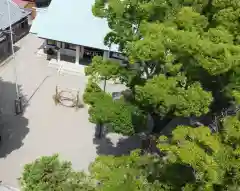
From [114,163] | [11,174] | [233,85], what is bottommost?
[11,174]

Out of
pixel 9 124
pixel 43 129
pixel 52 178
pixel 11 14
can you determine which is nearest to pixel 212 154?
pixel 52 178

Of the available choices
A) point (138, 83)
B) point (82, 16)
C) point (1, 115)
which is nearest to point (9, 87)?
point (1, 115)

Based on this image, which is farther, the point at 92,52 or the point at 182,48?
the point at 92,52

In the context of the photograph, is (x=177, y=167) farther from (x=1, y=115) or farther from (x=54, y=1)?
(x=54, y=1)

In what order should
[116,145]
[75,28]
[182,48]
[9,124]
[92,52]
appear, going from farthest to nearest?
[92,52] < [75,28] < [9,124] < [116,145] < [182,48]

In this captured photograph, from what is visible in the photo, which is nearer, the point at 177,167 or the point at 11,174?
the point at 177,167

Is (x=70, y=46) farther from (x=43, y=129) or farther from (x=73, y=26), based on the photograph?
(x=43, y=129)
